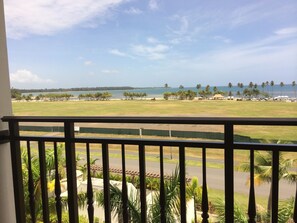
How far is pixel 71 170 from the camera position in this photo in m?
1.49

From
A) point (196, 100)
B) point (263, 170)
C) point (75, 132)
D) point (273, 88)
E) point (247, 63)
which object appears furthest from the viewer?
point (247, 63)

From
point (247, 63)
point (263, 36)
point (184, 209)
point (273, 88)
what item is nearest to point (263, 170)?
point (273, 88)

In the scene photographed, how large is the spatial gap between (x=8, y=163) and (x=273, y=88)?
886cm

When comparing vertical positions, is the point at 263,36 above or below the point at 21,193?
above

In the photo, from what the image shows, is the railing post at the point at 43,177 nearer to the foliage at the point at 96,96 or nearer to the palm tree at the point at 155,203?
the palm tree at the point at 155,203

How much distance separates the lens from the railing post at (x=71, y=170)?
144cm

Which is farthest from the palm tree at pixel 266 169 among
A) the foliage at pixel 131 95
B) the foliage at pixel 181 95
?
the foliage at pixel 131 95

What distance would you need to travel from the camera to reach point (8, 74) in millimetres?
1697

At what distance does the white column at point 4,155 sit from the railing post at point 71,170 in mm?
488

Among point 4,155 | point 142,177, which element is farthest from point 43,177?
point 142,177

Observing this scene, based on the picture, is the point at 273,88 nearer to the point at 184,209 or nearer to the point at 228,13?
the point at 184,209

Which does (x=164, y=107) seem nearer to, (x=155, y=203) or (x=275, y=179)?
(x=155, y=203)

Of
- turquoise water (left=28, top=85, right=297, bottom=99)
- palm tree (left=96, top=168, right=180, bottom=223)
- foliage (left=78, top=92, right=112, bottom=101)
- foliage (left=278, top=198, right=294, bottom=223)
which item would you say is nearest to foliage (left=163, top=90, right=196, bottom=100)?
turquoise water (left=28, top=85, right=297, bottom=99)

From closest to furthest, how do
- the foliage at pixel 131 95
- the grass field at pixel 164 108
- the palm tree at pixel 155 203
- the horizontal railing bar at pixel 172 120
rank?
the horizontal railing bar at pixel 172 120 < the palm tree at pixel 155 203 < the grass field at pixel 164 108 < the foliage at pixel 131 95
